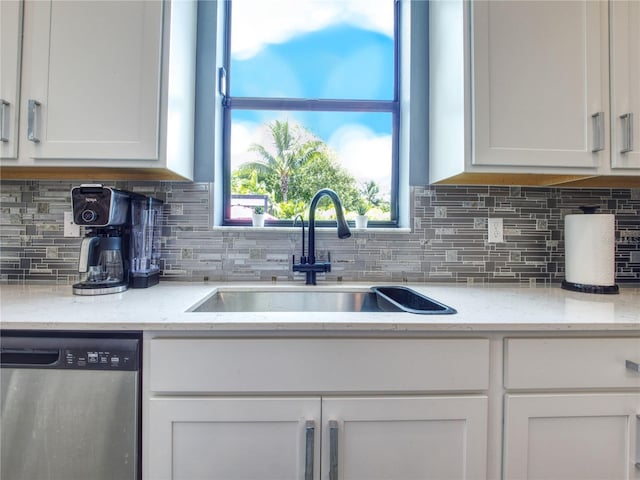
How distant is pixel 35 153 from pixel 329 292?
127cm

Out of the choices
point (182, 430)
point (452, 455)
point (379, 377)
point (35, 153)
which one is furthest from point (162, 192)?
point (452, 455)

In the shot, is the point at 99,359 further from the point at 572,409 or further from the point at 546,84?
the point at 546,84

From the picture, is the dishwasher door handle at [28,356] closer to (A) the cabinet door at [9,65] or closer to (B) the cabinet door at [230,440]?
(B) the cabinet door at [230,440]

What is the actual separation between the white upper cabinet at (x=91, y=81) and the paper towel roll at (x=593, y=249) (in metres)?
1.76

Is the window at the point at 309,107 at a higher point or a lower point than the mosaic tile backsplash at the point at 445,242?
higher

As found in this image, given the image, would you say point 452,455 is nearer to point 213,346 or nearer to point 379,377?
point 379,377

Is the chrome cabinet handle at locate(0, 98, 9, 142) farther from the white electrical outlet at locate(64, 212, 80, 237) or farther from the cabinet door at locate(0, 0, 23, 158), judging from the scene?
the white electrical outlet at locate(64, 212, 80, 237)

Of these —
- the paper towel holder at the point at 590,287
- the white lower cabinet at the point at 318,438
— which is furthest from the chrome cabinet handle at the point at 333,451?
the paper towel holder at the point at 590,287

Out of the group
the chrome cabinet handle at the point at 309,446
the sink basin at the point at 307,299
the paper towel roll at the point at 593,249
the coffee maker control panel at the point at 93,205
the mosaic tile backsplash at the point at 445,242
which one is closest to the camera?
the chrome cabinet handle at the point at 309,446

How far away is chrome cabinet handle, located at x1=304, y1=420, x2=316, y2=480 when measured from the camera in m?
0.82

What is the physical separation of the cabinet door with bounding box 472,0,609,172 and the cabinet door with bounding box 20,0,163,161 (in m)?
1.25

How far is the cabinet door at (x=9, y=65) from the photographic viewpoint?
1118mm

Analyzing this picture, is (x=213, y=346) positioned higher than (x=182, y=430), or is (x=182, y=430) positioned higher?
(x=213, y=346)

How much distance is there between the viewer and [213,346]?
83 cm
